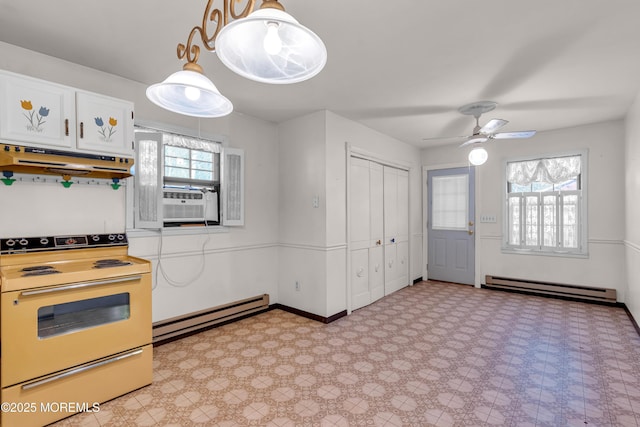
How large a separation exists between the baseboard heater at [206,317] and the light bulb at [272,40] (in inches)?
119

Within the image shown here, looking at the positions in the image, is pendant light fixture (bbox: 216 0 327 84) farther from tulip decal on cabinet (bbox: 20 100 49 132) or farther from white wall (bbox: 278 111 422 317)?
white wall (bbox: 278 111 422 317)

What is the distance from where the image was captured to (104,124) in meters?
2.46

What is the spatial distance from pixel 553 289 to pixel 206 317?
5044 millimetres

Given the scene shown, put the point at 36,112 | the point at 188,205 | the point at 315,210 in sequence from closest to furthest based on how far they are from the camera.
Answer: the point at 36,112 → the point at 188,205 → the point at 315,210

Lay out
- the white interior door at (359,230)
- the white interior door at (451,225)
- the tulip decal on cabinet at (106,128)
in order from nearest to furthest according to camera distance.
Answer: the tulip decal on cabinet at (106,128) → the white interior door at (359,230) → the white interior door at (451,225)

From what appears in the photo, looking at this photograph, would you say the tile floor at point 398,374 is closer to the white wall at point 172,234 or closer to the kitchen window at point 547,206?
the white wall at point 172,234

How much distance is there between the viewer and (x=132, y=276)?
232cm

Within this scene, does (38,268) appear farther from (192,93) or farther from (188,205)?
(192,93)

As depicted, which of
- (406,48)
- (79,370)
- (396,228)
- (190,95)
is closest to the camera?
(190,95)

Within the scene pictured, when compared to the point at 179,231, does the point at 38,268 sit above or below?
below

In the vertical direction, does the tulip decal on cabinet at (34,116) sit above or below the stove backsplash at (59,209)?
above

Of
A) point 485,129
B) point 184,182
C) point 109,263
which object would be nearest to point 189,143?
point 184,182

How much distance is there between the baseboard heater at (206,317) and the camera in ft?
10.3

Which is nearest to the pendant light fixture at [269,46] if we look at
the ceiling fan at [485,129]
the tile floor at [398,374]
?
the tile floor at [398,374]
